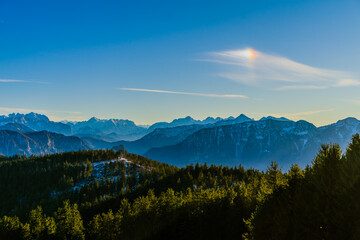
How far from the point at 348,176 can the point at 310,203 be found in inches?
138

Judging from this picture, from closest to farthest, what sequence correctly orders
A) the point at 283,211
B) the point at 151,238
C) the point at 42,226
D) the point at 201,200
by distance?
the point at 283,211 → the point at 151,238 → the point at 201,200 → the point at 42,226

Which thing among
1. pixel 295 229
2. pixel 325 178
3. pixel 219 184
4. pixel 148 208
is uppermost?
pixel 325 178

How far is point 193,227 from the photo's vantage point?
50938 mm

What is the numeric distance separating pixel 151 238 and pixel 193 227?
10433 mm

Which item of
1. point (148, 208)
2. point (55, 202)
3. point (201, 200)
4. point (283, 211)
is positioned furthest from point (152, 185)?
point (283, 211)

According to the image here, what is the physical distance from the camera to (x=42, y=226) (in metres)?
84.1

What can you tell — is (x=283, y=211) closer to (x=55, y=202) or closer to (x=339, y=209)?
(x=339, y=209)

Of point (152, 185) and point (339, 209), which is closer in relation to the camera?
point (339, 209)

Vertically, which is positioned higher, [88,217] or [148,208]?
[148,208]

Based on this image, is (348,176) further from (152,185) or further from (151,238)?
(152,185)

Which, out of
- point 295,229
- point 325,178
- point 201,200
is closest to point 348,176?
point 325,178

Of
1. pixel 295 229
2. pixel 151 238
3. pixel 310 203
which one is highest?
pixel 310 203

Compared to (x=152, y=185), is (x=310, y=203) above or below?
above

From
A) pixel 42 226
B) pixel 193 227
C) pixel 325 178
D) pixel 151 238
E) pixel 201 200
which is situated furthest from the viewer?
pixel 42 226
